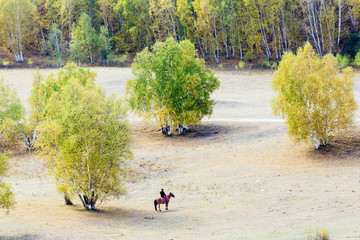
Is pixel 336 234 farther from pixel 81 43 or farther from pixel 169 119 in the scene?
pixel 81 43

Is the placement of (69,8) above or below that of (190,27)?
above

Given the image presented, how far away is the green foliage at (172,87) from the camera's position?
4978 centimetres

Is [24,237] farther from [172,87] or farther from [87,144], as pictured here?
[172,87]

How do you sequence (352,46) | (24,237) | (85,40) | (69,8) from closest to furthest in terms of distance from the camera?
(24,237) < (352,46) < (85,40) < (69,8)

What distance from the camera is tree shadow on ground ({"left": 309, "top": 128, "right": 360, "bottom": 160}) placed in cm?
3609

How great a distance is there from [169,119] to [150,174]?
14.0m

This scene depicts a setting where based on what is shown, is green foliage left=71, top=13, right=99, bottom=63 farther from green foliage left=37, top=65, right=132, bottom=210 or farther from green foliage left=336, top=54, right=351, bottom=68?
green foliage left=37, top=65, right=132, bottom=210

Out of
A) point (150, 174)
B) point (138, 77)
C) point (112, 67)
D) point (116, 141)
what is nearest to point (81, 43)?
point (112, 67)

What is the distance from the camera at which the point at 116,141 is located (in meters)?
25.8

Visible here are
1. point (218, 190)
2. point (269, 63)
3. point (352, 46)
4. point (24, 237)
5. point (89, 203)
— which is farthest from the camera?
point (269, 63)

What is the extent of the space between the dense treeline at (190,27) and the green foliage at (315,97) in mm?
46604

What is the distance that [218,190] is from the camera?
30703mm

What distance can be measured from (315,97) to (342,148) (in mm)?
4890

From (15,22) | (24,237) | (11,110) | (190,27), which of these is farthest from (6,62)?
(24,237)
